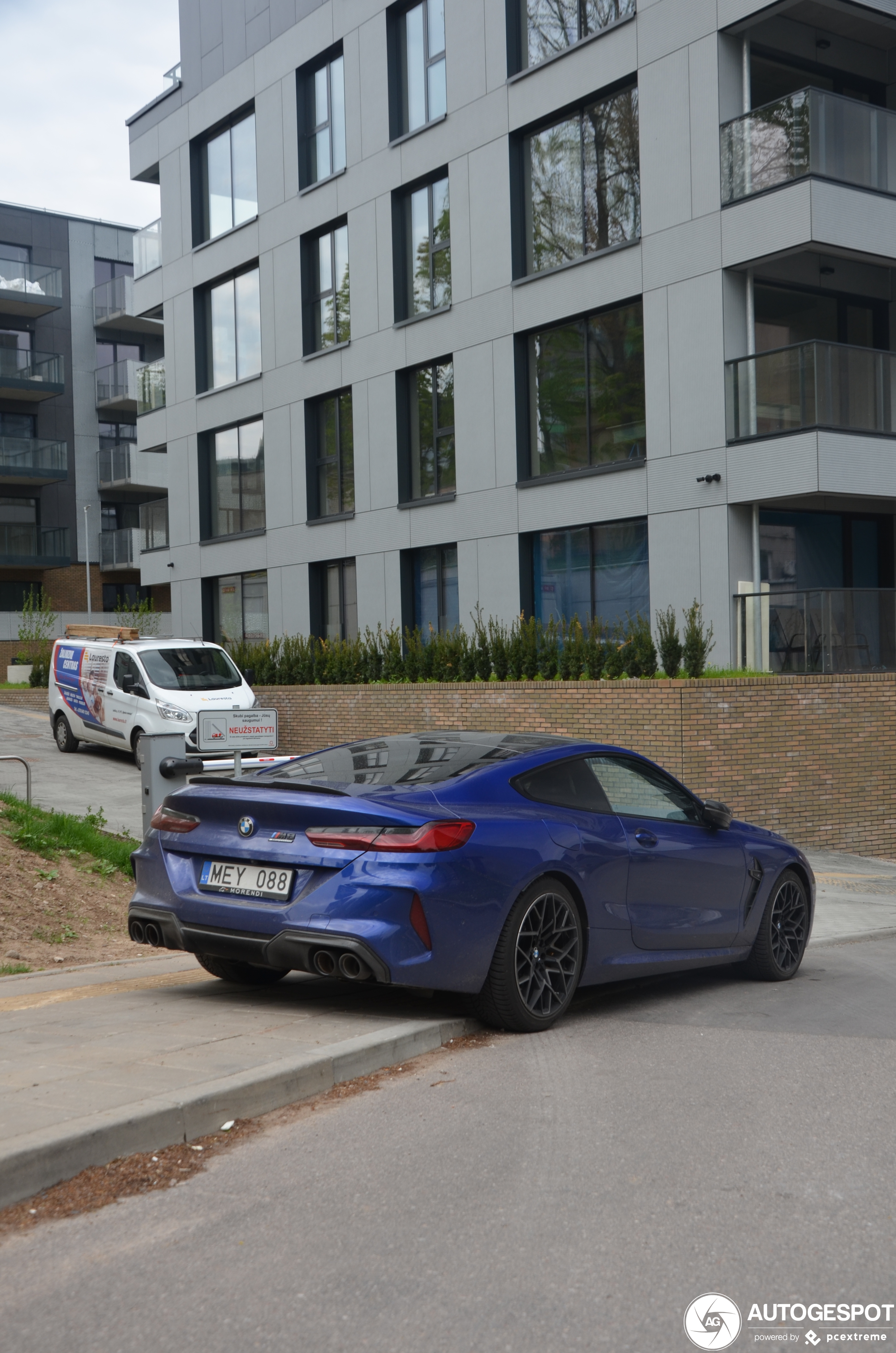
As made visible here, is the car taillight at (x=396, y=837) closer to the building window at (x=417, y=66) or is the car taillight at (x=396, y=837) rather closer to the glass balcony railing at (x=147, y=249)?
the building window at (x=417, y=66)

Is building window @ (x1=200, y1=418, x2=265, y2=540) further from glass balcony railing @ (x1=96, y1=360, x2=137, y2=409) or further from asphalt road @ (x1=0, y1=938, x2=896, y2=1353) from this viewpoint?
asphalt road @ (x1=0, y1=938, x2=896, y2=1353)

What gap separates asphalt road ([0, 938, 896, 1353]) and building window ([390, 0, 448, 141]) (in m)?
21.8

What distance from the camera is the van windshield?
20906 millimetres

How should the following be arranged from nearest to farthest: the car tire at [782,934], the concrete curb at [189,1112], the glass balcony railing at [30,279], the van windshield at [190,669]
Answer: the concrete curb at [189,1112]
the car tire at [782,934]
the van windshield at [190,669]
the glass balcony railing at [30,279]

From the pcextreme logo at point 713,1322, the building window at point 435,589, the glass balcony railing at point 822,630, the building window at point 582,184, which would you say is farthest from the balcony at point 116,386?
the pcextreme logo at point 713,1322

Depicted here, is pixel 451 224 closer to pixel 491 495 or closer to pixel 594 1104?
pixel 491 495

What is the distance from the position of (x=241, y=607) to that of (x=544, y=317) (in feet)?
37.5

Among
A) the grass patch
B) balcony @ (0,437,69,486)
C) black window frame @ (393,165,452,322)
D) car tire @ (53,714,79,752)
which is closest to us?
the grass patch

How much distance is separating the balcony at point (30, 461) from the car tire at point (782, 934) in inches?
1664

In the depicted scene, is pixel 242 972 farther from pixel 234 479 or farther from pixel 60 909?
pixel 234 479

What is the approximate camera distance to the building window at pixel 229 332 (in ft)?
98.2

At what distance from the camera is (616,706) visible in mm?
16391

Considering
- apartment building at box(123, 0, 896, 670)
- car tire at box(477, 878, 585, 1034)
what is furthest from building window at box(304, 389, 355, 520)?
car tire at box(477, 878, 585, 1034)

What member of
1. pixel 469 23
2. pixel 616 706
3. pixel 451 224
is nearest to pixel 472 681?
pixel 616 706
